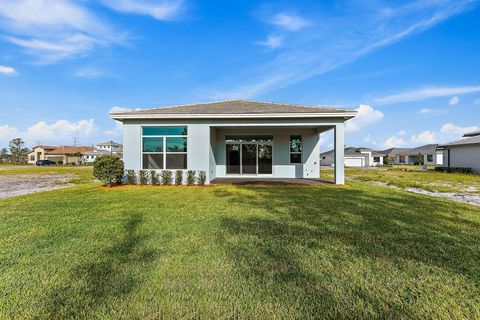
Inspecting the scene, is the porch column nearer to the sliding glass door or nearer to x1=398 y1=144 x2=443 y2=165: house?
the sliding glass door

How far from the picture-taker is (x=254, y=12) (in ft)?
41.1

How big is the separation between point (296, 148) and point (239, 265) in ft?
41.6

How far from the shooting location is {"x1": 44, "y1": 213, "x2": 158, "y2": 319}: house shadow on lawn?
2.24 m

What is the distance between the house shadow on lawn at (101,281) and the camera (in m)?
2.24

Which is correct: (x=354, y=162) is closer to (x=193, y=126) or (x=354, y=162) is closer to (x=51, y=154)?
(x=193, y=126)

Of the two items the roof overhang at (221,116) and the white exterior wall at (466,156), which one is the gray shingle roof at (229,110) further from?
the white exterior wall at (466,156)

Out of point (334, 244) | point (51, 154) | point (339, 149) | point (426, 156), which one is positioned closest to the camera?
point (334, 244)

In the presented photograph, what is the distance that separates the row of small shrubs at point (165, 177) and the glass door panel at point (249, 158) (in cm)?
405

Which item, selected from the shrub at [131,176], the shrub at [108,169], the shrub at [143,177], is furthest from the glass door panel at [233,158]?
the shrub at [108,169]

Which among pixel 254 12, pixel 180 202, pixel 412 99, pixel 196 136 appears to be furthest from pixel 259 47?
pixel 412 99

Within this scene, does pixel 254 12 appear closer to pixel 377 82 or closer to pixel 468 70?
pixel 377 82

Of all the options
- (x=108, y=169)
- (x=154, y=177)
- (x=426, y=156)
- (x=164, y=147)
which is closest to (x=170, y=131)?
(x=164, y=147)

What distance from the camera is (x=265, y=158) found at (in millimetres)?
15086

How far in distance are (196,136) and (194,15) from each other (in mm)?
6704
